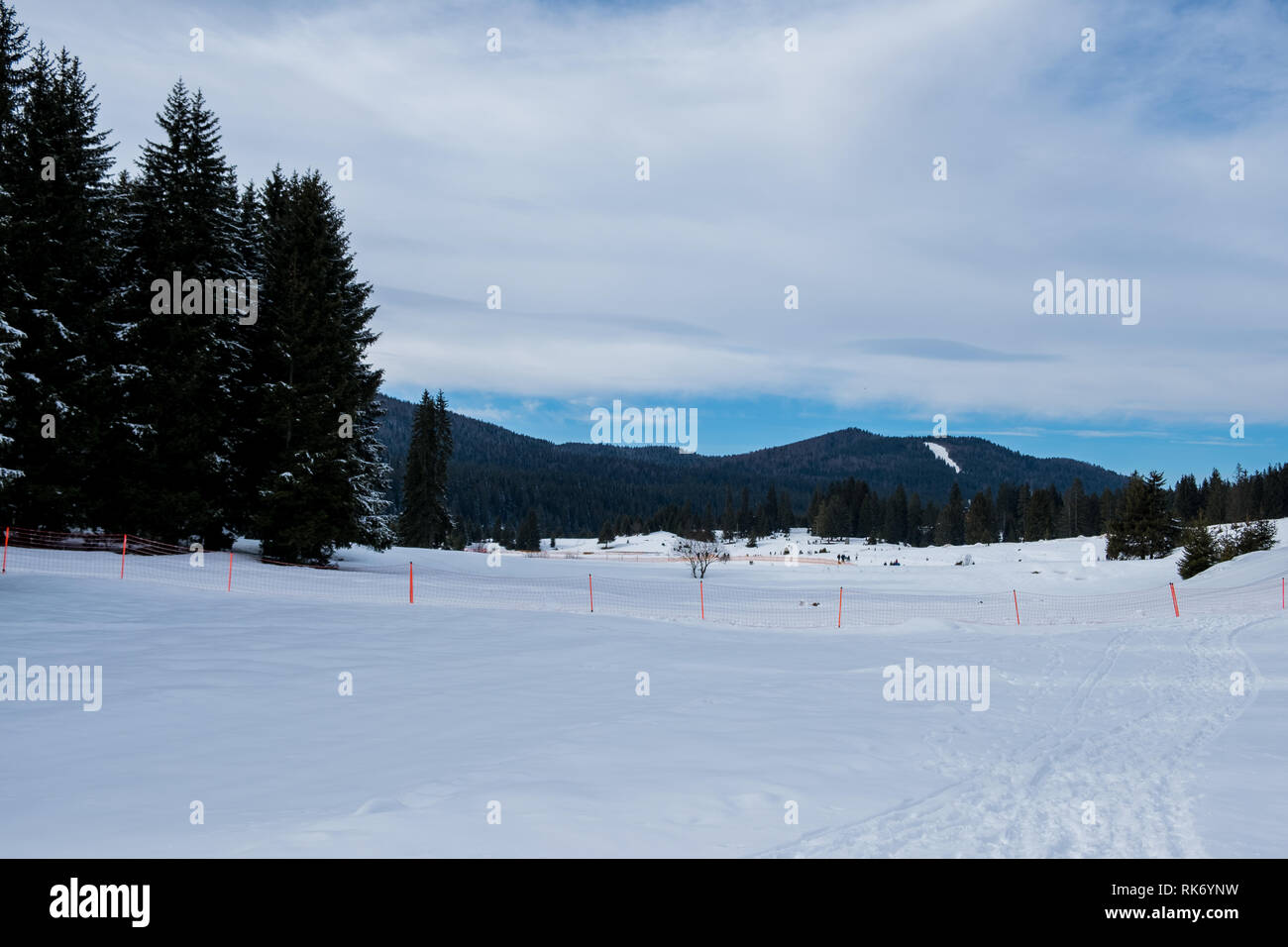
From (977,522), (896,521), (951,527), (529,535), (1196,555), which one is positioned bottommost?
(529,535)

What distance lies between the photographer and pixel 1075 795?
6895mm

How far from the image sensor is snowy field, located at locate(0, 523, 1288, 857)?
19.0 ft

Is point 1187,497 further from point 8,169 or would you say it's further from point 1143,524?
point 8,169

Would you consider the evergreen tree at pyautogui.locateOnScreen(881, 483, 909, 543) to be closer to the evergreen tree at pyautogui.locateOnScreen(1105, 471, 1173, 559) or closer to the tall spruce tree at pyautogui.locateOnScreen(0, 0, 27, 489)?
the evergreen tree at pyautogui.locateOnScreen(1105, 471, 1173, 559)

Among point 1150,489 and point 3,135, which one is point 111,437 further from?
point 1150,489

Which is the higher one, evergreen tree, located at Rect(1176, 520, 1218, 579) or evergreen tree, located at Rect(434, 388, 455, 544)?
evergreen tree, located at Rect(434, 388, 455, 544)

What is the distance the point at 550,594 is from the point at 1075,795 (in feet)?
75.7

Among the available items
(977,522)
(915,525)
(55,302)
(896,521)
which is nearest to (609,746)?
(55,302)

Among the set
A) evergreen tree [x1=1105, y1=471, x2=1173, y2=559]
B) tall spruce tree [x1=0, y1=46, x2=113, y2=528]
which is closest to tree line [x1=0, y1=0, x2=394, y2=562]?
tall spruce tree [x1=0, y1=46, x2=113, y2=528]

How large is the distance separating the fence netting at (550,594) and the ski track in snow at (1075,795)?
1192 centimetres

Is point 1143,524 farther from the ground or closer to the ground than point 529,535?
farther from the ground

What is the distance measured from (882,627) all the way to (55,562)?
79.0 ft

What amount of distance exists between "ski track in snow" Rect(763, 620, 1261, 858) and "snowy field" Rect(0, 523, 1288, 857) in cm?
4
